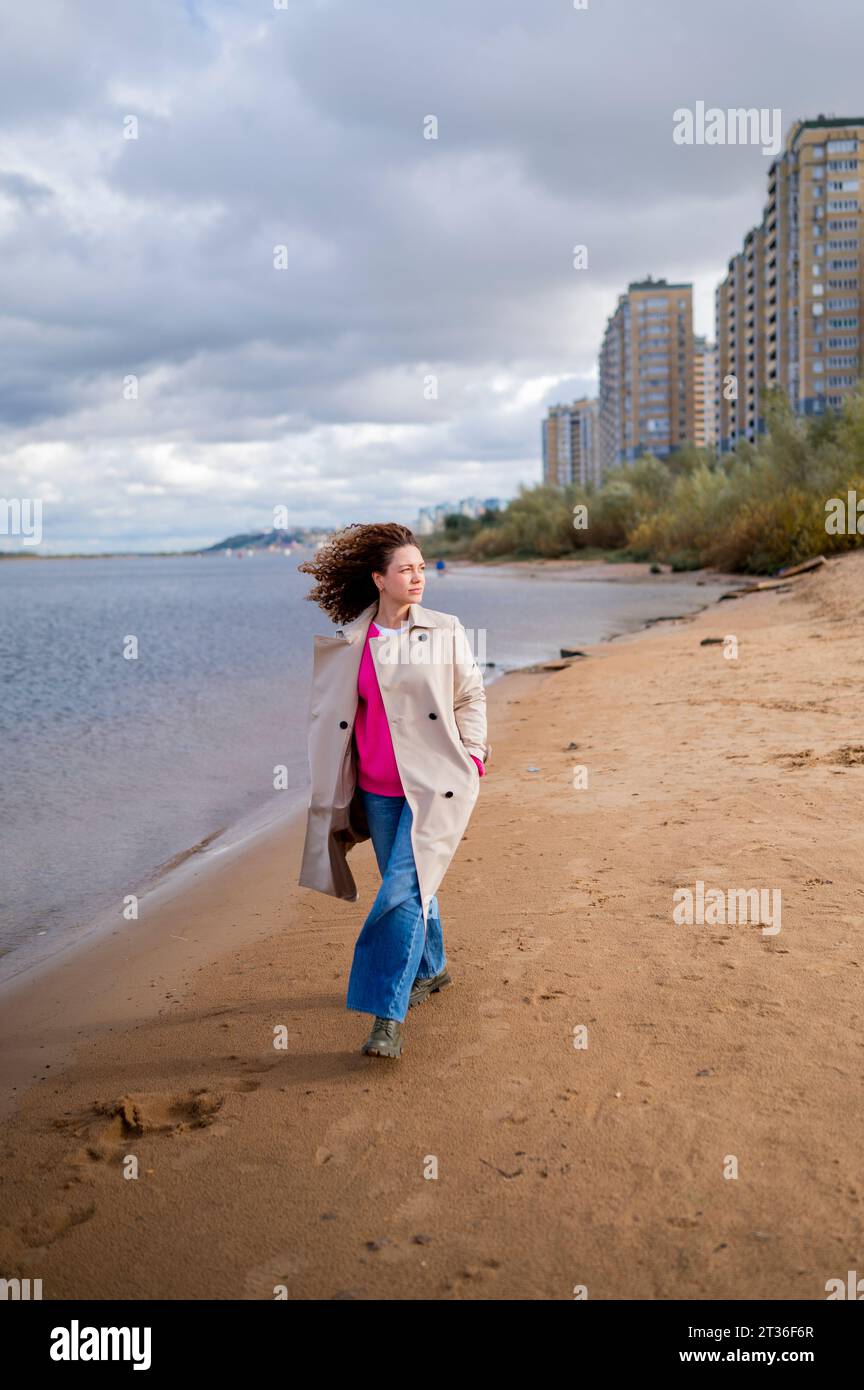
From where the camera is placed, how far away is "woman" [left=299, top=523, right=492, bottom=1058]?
4.01m

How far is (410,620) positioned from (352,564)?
390 mm

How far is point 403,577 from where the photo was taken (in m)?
4.18

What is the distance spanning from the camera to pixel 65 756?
13.5 m

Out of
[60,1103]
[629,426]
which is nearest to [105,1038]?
[60,1103]

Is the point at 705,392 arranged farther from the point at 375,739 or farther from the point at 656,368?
the point at 375,739

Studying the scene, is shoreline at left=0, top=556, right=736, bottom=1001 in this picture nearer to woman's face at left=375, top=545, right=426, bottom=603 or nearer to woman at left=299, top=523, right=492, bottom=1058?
woman at left=299, top=523, right=492, bottom=1058

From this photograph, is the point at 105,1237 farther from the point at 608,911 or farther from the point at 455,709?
the point at 608,911

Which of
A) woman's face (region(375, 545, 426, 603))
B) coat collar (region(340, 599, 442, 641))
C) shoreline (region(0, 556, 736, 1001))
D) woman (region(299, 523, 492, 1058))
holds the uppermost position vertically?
woman's face (region(375, 545, 426, 603))

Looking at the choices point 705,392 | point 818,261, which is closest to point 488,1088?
point 818,261

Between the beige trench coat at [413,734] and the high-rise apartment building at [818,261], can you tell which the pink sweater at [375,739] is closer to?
the beige trench coat at [413,734]

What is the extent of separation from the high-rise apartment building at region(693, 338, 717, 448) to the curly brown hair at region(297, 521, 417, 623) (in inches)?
6390

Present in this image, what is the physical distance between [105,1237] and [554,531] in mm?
75898

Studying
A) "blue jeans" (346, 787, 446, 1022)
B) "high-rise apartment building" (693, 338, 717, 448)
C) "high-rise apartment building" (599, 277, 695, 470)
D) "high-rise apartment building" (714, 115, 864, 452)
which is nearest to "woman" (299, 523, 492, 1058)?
"blue jeans" (346, 787, 446, 1022)

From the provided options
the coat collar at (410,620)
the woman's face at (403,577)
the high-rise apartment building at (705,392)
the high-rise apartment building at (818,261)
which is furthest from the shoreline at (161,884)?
the high-rise apartment building at (705,392)
